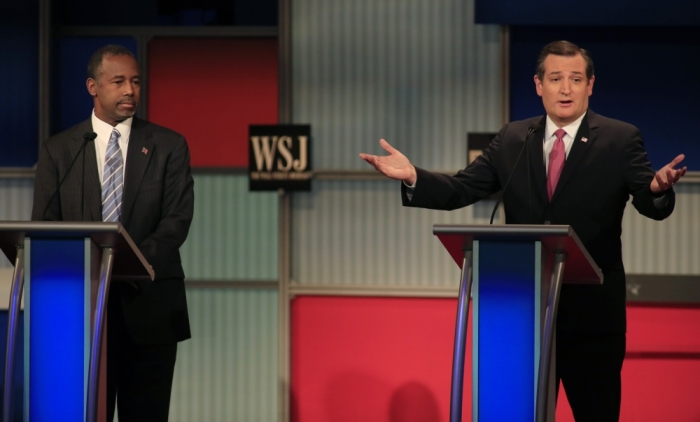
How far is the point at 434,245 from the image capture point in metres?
4.67

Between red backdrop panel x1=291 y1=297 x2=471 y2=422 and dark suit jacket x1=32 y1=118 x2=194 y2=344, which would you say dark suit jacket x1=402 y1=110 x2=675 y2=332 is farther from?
red backdrop panel x1=291 y1=297 x2=471 y2=422

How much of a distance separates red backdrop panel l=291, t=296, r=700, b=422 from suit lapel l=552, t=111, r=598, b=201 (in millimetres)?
1885

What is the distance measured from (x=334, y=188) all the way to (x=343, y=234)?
0.24m

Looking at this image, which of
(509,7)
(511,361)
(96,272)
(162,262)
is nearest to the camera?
(511,361)

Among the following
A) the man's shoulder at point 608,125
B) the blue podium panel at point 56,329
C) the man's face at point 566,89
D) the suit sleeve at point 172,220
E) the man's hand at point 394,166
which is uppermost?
the man's face at point 566,89

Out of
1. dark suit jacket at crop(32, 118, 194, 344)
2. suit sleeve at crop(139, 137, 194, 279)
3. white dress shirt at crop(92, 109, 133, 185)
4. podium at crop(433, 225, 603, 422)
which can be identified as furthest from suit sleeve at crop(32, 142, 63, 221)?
podium at crop(433, 225, 603, 422)

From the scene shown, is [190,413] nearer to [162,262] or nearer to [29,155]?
[29,155]

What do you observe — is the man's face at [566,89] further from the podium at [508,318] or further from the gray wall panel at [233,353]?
the gray wall panel at [233,353]

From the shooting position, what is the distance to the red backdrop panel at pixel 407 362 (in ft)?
15.0

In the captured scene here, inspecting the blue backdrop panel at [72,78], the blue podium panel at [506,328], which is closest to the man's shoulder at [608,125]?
the blue podium panel at [506,328]

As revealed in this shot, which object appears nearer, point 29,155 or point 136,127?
point 136,127

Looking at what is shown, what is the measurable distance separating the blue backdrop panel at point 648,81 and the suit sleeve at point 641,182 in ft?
5.82

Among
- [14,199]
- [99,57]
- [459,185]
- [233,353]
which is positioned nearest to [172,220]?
[99,57]

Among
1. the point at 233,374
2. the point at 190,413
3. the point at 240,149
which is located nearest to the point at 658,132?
the point at 240,149
